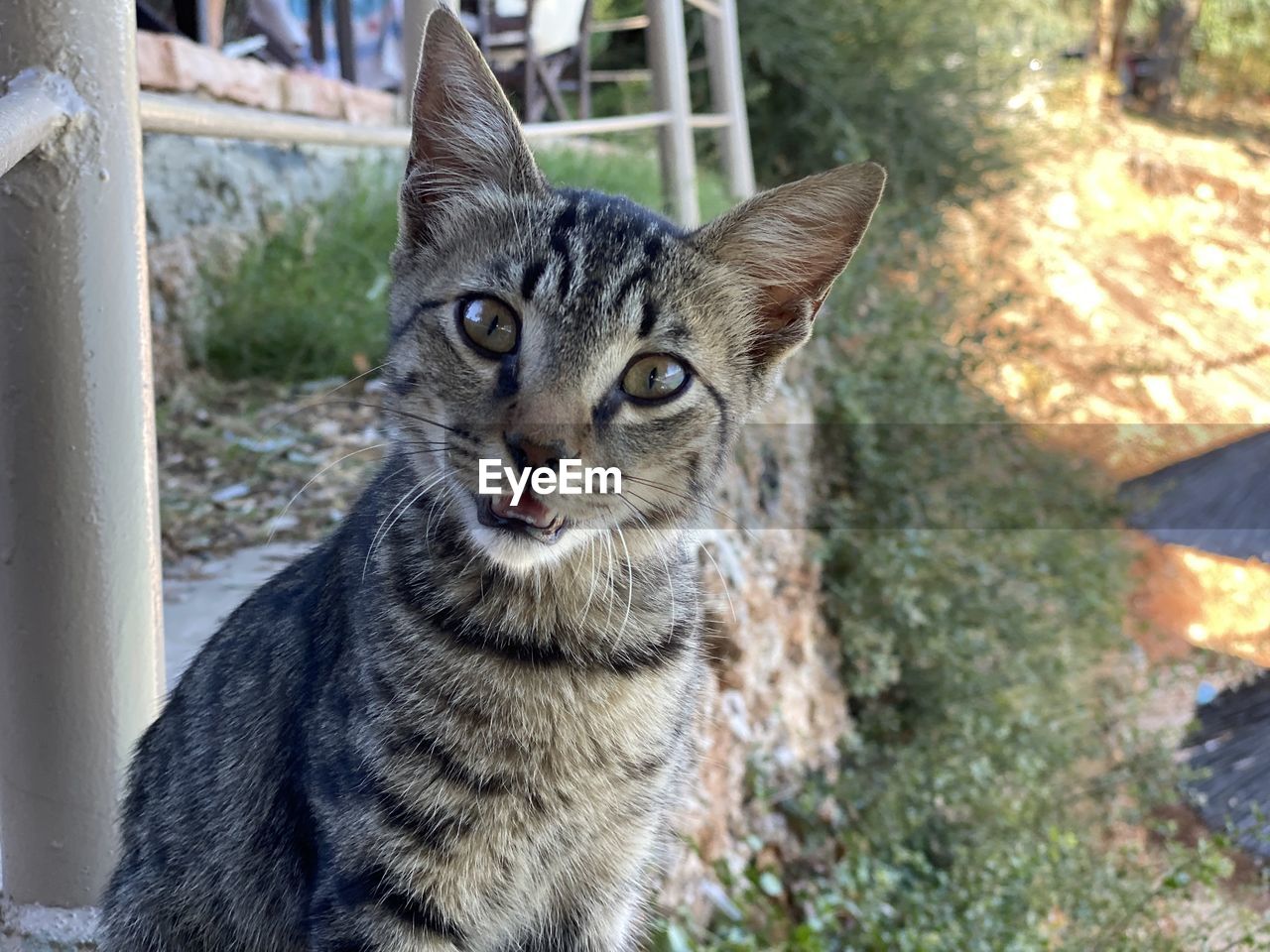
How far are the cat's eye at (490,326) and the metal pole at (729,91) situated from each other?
4679 mm

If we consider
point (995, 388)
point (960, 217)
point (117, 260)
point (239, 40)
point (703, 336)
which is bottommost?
point (995, 388)

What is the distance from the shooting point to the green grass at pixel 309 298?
363 cm

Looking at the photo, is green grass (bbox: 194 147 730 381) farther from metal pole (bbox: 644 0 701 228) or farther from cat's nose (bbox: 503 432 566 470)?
cat's nose (bbox: 503 432 566 470)

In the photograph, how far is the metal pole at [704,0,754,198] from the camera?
586 centimetres

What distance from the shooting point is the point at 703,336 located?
1472 mm

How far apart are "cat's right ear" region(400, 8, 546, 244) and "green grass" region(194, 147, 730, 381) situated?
195 cm

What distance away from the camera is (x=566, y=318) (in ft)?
4.47

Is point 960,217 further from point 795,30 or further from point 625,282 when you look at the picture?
point 625,282

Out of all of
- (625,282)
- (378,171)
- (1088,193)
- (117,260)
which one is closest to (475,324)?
(625,282)

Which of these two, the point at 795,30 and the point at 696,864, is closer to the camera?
the point at 696,864

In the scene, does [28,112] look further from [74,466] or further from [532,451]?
[532,451]

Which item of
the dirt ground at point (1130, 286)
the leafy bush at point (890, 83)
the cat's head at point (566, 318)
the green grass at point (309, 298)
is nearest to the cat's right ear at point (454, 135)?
the cat's head at point (566, 318)

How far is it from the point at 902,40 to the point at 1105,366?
2560mm

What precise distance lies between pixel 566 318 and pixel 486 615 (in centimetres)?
37
